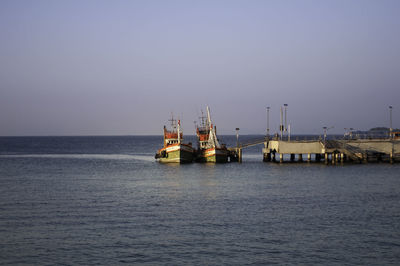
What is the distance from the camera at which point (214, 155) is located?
3588 inches

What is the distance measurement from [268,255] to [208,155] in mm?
65932

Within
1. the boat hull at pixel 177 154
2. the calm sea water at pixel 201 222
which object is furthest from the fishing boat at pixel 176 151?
the calm sea water at pixel 201 222

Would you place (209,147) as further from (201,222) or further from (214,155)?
(201,222)

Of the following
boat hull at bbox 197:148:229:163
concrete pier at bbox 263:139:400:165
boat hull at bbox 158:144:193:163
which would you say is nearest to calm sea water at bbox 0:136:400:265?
concrete pier at bbox 263:139:400:165

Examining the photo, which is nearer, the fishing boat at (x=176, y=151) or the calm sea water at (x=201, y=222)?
the calm sea water at (x=201, y=222)

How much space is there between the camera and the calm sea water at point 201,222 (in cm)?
2666

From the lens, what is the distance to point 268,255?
26641 mm

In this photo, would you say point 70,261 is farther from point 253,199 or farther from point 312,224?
point 253,199

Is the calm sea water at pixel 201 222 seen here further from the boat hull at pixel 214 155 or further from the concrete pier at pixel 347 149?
the boat hull at pixel 214 155

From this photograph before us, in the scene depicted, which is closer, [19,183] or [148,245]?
[148,245]

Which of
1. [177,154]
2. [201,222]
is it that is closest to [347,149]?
[177,154]

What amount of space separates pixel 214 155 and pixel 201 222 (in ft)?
186

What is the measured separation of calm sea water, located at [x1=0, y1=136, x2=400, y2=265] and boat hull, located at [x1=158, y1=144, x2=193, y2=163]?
1103 inches

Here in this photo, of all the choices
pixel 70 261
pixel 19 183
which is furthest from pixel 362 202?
pixel 19 183
